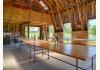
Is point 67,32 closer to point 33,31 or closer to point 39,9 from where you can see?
point 39,9

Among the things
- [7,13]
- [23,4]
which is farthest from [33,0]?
[7,13]

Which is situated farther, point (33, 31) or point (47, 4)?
point (33, 31)

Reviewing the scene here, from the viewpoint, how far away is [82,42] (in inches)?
299

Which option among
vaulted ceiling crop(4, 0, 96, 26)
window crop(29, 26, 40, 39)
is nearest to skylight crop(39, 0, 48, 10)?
vaulted ceiling crop(4, 0, 96, 26)

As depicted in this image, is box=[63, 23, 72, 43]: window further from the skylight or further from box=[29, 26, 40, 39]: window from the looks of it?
box=[29, 26, 40, 39]: window

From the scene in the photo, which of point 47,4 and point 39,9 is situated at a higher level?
point 47,4

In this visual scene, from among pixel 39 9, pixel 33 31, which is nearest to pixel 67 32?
pixel 39 9

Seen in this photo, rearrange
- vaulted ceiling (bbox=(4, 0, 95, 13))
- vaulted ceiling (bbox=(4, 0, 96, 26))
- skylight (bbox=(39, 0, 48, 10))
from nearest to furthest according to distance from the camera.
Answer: vaulted ceiling (bbox=(4, 0, 95, 13)) < vaulted ceiling (bbox=(4, 0, 96, 26)) < skylight (bbox=(39, 0, 48, 10))

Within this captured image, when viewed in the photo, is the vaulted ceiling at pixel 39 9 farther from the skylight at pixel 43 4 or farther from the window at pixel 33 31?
the window at pixel 33 31

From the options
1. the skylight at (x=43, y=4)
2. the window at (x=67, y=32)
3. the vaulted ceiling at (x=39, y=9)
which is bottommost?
the window at (x=67, y=32)

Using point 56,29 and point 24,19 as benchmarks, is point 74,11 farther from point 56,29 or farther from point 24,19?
point 24,19

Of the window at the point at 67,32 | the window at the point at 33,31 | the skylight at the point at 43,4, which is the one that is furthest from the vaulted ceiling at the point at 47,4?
the window at the point at 33,31


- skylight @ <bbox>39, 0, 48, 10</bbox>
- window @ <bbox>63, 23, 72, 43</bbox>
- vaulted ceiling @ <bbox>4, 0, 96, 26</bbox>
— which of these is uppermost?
skylight @ <bbox>39, 0, 48, 10</bbox>

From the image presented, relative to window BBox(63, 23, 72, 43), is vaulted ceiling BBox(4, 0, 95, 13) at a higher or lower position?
higher
